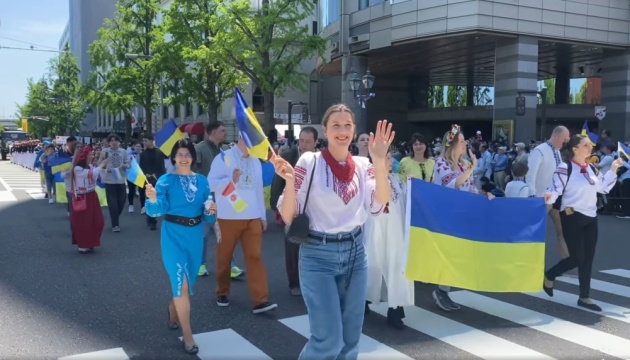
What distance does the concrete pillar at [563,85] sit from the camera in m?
44.5

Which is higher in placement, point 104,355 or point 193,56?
point 193,56

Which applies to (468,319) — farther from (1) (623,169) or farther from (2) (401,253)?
(1) (623,169)

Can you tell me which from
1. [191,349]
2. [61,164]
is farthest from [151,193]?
[61,164]

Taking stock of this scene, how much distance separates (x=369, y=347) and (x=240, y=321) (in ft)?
4.58

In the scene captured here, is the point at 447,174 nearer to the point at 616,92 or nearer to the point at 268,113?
the point at 268,113

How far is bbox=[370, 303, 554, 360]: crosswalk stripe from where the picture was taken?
4.93 metres

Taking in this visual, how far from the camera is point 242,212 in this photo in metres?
5.94

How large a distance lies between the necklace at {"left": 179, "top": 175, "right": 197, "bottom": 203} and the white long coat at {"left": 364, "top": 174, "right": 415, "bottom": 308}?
5.60 feet

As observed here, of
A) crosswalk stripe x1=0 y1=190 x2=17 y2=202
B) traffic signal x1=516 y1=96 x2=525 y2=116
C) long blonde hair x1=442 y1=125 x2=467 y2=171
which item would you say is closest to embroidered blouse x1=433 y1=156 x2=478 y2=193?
long blonde hair x1=442 y1=125 x2=467 y2=171

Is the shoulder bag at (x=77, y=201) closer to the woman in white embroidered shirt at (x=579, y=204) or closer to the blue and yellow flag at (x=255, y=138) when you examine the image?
the blue and yellow flag at (x=255, y=138)

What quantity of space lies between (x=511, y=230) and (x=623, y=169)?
11.4 meters

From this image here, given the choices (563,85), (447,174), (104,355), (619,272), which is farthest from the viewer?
(563,85)

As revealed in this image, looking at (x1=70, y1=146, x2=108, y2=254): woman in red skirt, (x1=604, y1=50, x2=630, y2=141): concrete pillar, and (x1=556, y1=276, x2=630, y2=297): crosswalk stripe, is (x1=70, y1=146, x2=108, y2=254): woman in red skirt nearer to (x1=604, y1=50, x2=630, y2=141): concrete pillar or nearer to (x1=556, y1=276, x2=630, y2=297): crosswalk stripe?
(x1=556, y1=276, x2=630, y2=297): crosswalk stripe

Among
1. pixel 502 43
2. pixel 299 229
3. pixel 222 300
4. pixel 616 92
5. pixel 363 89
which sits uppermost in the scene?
pixel 502 43
